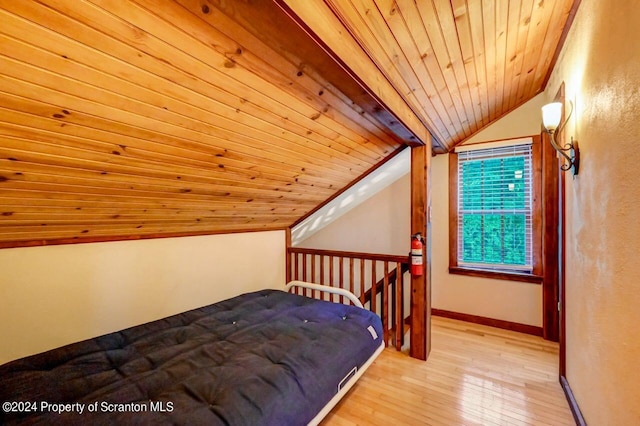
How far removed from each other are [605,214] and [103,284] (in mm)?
3112

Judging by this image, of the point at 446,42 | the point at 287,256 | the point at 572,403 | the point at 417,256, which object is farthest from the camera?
the point at 287,256

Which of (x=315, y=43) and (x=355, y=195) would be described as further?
(x=355, y=195)

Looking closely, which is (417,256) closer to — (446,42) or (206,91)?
(446,42)

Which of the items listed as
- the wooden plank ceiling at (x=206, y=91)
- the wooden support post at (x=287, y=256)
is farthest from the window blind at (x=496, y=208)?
the wooden support post at (x=287, y=256)

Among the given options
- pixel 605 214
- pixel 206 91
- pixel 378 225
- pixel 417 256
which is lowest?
pixel 417 256

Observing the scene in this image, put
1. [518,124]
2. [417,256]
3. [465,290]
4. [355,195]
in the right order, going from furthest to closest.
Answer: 1. [355,195]
2. [465,290]
3. [518,124]
4. [417,256]

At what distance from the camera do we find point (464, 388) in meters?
2.11

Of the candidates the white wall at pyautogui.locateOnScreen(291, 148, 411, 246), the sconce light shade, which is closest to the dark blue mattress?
the white wall at pyautogui.locateOnScreen(291, 148, 411, 246)

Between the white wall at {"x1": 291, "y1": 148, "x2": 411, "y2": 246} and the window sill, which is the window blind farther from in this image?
the white wall at {"x1": 291, "y1": 148, "x2": 411, "y2": 246}

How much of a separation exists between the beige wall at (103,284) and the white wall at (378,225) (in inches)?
63.7

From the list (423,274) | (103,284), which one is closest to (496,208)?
(423,274)

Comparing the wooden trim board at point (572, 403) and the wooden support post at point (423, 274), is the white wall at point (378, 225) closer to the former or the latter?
the wooden support post at point (423, 274)

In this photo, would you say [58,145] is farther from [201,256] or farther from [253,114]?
[201,256]

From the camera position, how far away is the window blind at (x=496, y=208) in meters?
3.10
